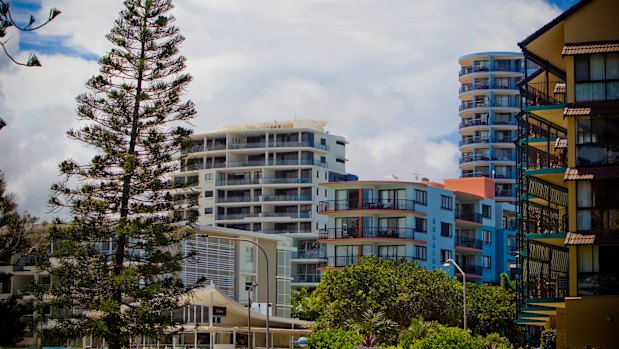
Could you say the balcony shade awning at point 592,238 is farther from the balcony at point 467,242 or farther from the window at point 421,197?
the balcony at point 467,242

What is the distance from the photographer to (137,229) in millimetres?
50094

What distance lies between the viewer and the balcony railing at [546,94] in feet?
163

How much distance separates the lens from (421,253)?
10094 centimetres

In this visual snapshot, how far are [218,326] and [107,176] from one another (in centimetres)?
2789

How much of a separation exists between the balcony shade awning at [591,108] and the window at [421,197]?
55748 mm

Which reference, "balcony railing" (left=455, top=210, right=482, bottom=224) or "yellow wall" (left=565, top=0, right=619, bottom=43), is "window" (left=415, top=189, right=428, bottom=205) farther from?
"yellow wall" (left=565, top=0, right=619, bottom=43)

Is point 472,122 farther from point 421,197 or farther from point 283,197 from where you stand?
point 421,197

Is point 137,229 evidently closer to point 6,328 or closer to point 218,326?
point 6,328

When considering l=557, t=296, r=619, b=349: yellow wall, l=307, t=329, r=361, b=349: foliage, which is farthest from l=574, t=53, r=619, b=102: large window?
l=307, t=329, r=361, b=349: foliage

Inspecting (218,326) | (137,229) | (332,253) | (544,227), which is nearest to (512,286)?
(332,253)

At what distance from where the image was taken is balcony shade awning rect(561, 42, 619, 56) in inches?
1757

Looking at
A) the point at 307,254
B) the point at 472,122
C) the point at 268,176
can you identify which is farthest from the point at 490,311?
the point at 472,122

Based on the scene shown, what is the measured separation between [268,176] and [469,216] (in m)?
39.5

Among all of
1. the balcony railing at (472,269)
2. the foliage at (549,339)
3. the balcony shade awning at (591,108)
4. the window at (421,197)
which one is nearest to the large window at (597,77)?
the balcony shade awning at (591,108)
